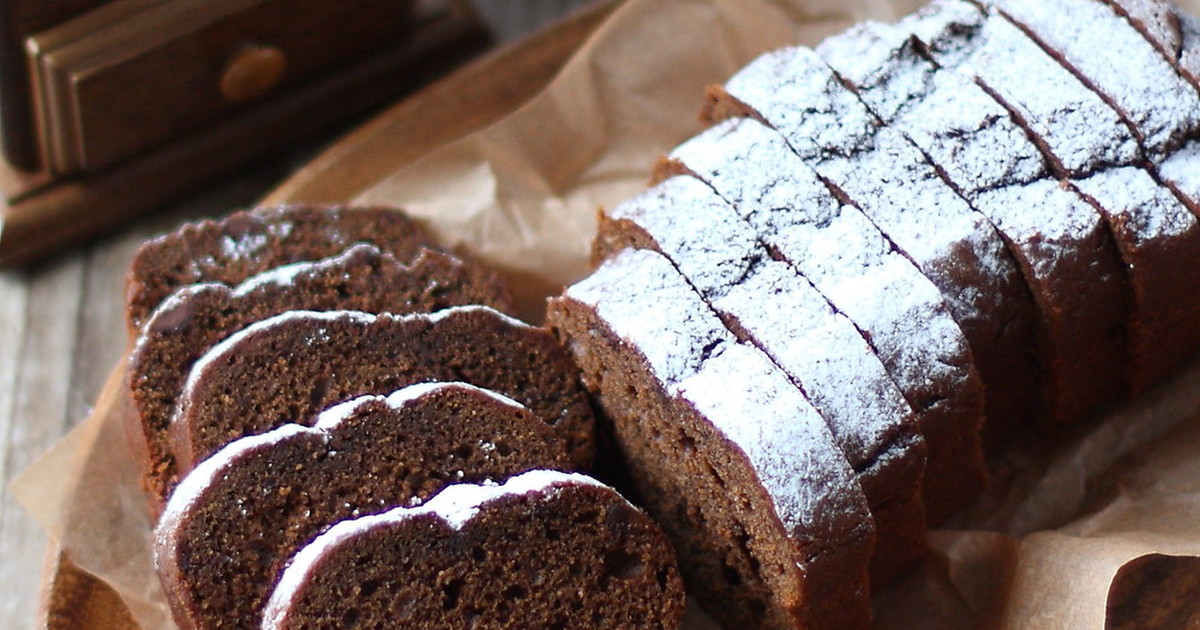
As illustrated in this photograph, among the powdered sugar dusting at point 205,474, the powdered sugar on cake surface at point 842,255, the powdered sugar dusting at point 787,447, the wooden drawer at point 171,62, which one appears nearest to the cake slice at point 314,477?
the powdered sugar dusting at point 205,474

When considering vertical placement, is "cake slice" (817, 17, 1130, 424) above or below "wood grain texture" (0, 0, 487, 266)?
above

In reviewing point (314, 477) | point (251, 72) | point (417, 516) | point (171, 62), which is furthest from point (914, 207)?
point (171, 62)

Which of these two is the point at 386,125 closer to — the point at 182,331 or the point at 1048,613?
the point at 182,331

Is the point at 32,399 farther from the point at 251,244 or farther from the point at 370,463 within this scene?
the point at 370,463

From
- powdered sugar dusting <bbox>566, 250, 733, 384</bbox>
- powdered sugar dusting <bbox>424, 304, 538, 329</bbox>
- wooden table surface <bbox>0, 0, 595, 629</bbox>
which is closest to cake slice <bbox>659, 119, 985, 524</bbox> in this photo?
powdered sugar dusting <bbox>566, 250, 733, 384</bbox>

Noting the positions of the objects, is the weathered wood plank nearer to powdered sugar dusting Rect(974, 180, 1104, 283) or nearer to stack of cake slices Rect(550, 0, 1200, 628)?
stack of cake slices Rect(550, 0, 1200, 628)

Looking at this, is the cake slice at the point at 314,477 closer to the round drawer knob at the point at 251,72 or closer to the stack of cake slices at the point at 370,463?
the stack of cake slices at the point at 370,463
